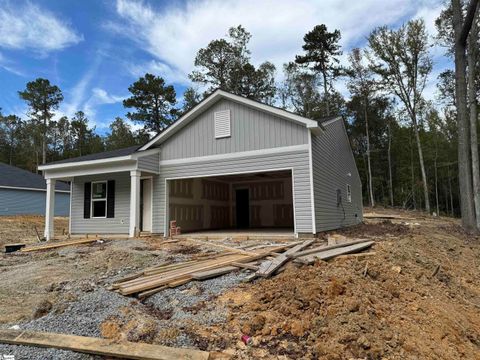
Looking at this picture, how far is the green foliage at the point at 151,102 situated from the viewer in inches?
1361

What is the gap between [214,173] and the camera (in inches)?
461

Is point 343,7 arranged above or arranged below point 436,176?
above

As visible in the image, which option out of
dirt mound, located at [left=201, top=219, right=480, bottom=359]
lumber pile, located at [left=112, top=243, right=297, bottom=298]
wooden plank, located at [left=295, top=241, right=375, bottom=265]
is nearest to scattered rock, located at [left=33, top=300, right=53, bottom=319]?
lumber pile, located at [left=112, top=243, right=297, bottom=298]

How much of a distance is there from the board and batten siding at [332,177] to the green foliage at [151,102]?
2256cm

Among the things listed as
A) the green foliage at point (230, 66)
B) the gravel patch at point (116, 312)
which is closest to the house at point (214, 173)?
the gravel patch at point (116, 312)

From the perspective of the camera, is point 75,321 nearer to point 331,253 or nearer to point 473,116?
point 331,253

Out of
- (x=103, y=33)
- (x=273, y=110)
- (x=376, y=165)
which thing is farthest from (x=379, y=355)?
(x=376, y=165)

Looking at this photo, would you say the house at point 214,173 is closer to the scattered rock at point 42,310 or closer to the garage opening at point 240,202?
the garage opening at point 240,202

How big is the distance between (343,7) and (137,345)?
1485cm

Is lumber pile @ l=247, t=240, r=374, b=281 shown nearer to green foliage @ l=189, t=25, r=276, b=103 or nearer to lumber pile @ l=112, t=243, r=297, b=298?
lumber pile @ l=112, t=243, r=297, b=298

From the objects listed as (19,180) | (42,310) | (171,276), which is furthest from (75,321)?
(19,180)

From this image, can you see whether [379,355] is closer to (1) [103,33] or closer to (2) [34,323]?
(2) [34,323]

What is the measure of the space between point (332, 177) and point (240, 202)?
6.23 metres

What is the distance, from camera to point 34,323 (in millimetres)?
4254
